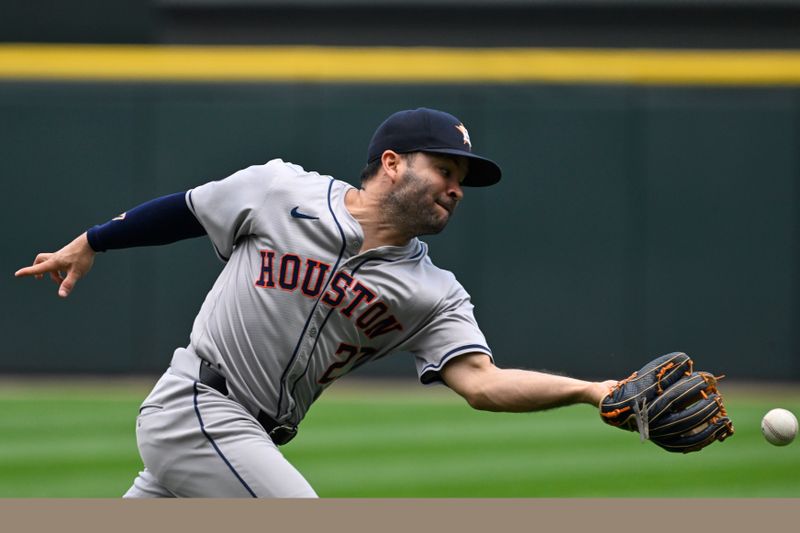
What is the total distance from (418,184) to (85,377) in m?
8.59

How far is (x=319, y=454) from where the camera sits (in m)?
7.80

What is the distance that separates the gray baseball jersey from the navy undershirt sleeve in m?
0.07

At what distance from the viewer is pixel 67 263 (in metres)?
4.01

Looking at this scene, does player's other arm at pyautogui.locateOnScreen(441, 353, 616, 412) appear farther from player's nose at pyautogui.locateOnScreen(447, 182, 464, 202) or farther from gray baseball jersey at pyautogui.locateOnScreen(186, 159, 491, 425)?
player's nose at pyautogui.locateOnScreen(447, 182, 464, 202)

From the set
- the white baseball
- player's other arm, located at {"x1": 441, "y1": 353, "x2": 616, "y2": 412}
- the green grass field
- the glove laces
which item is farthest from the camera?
the green grass field

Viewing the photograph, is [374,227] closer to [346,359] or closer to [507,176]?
[346,359]

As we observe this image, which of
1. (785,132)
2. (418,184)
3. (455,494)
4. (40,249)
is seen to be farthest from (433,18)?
(418,184)

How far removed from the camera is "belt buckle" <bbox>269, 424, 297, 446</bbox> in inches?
157

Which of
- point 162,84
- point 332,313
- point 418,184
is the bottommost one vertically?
point 162,84

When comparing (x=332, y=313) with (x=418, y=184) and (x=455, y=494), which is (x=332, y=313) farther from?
(x=455, y=494)

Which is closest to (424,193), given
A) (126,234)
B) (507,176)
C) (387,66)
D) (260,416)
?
(260,416)

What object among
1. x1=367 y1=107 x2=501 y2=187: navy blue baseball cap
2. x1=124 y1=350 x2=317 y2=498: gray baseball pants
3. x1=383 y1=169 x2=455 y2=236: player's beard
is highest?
x1=367 y1=107 x2=501 y2=187: navy blue baseball cap

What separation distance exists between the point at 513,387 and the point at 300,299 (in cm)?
74

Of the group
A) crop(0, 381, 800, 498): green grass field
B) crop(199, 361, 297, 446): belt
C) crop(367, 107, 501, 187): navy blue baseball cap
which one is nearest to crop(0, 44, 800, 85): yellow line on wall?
crop(0, 381, 800, 498): green grass field
